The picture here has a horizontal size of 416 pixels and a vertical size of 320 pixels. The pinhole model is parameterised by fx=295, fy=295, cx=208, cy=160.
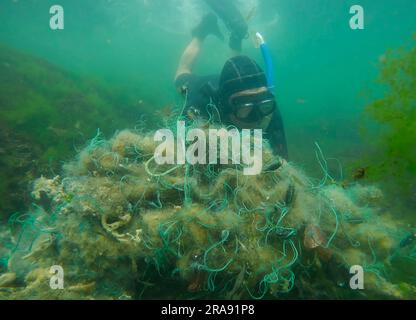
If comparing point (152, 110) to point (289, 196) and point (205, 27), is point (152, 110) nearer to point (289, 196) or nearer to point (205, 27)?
point (205, 27)

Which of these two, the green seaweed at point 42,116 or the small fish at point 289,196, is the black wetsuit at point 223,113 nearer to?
the small fish at point 289,196

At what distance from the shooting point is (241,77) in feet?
16.9

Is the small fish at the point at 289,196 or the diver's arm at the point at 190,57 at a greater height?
the diver's arm at the point at 190,57

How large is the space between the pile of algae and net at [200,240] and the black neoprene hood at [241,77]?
2.44 m

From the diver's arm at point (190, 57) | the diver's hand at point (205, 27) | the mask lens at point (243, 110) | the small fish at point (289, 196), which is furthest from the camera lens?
the diver's hand at point (205, 27)

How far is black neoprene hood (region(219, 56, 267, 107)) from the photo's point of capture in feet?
16.8

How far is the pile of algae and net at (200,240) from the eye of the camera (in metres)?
2.61

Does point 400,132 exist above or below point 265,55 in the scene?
below

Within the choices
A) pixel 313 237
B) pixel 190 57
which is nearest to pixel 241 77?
pixel 313 237

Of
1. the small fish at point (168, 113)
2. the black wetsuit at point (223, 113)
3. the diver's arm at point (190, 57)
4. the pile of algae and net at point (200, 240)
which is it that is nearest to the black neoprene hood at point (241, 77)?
the black wetsuit at point (223, 113)

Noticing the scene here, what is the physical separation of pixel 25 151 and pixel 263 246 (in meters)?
6.49
